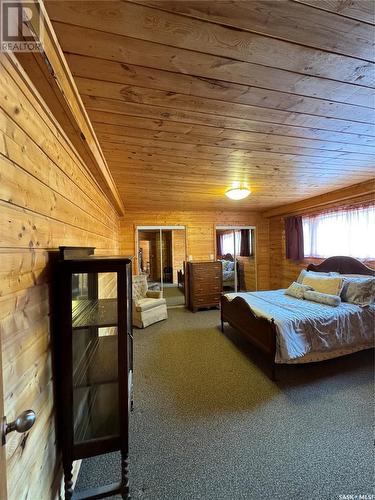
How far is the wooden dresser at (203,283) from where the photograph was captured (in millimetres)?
4863

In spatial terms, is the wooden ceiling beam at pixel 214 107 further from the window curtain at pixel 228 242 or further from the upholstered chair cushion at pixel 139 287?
the window curtain at pixel 228 242


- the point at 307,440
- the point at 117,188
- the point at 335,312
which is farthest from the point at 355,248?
the point at 117,188

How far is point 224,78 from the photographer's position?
1.19 m

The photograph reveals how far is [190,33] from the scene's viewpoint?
3.04 feet

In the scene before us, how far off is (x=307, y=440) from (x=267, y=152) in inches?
97.4

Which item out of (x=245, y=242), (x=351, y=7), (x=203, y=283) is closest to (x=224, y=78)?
(x=351, y=7)

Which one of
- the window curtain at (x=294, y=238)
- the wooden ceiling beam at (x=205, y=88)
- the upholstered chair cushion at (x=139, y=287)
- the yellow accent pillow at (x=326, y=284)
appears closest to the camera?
the wooden ceiling beam at (x=205, y=88)

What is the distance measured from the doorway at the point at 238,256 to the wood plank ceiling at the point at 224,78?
3522mm

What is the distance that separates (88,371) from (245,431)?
133 centimetres

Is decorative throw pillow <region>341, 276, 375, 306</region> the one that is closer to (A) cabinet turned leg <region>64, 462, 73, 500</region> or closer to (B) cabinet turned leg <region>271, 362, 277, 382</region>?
(B) cabinet turned leg <region>271, 362, 277, 382</region>

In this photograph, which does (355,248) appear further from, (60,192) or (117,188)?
(60,192)

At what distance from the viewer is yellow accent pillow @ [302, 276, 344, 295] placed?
3159 mm

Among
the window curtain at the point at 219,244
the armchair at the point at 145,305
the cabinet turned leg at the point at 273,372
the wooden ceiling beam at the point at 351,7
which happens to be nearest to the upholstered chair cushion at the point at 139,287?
the armchair at the point at 145,305

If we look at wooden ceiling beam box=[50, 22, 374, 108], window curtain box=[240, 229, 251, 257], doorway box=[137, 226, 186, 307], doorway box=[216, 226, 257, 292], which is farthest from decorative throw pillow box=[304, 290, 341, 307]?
doorway box=[137, 226, 186, 307]
